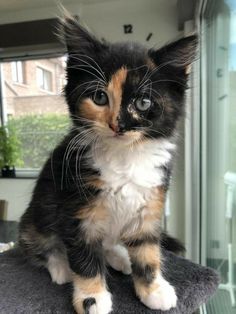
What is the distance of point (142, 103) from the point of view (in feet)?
2.49

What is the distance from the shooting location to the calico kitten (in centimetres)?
77

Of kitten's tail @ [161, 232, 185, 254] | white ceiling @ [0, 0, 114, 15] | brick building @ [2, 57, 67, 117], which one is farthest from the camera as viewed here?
brick building @ [2, 57, 67, 117]

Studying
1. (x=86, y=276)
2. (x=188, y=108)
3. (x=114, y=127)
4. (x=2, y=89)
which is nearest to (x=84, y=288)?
(x=86, y=276)

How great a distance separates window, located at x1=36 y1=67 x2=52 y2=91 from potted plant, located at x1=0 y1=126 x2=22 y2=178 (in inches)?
19.0

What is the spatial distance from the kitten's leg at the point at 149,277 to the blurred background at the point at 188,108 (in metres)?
0.27

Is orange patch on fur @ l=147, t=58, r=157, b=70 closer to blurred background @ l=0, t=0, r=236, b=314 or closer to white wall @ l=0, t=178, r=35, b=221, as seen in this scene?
blurred background @ l=0, t=0, r=236, b=314

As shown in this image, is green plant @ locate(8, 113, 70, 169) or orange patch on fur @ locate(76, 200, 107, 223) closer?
orange patch on fur @ locate(76, 200, 107, 223)

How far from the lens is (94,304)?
2.65 feet

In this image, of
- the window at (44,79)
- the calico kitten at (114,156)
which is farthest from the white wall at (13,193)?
the calico kitten at (114,156)

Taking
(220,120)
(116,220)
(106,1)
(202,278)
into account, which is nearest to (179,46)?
(116,220)

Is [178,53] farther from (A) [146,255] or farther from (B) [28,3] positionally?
(B) [28,3]

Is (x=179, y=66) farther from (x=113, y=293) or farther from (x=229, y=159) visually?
(x=229, y=159)

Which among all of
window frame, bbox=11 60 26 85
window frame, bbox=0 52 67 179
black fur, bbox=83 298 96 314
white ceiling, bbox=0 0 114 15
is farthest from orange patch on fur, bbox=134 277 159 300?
window frame, bbox=11 60 26 85

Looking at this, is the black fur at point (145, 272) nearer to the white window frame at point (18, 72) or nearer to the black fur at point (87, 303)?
the black fur at point (87, 303)
